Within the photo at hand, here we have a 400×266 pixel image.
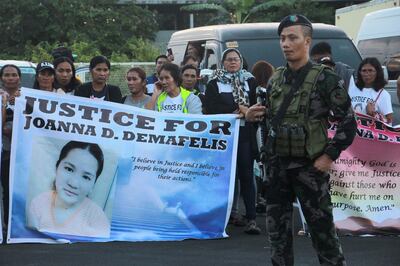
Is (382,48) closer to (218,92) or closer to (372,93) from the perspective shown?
(372,93)

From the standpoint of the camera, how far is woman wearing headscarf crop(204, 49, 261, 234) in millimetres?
7598

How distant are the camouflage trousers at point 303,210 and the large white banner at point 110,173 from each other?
2129 millimetres

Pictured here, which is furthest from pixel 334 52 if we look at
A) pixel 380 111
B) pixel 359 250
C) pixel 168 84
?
pixel 359 250

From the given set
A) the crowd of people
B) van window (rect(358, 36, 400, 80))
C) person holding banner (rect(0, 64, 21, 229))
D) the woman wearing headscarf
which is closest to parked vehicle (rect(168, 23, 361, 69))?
van window (rect(358, 36, 400, 80))

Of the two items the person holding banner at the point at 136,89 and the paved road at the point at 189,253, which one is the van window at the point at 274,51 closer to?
the person holding banner at the point at 136,89

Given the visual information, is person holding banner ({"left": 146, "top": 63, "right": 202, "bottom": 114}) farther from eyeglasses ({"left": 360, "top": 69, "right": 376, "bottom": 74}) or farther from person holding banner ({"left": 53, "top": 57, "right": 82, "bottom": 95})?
eyeglasses ({"left": 360, "top": 69, "right": 376, "bottom": 74})

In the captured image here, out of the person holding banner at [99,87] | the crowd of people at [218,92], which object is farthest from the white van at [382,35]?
the person holding banner at [99,87]

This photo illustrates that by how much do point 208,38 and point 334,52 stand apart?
6.30ft

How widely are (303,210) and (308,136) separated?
0.51 m

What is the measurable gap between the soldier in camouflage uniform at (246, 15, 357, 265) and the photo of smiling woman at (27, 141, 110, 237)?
2390mm

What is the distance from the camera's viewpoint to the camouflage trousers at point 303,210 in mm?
4945

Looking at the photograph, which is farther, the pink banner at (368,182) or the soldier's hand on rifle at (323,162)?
the pink banner at (368,182)

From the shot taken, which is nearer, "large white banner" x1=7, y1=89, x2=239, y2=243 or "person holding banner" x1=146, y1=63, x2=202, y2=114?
"large white banner" x1=7, y1=89, x2=239, y2=243

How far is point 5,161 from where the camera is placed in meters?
7.34
